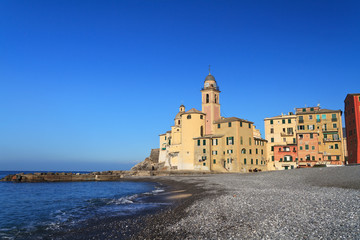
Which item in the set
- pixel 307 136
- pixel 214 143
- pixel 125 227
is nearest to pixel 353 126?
pixel 307 136

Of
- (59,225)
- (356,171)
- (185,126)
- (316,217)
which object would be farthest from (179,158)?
(316,217)

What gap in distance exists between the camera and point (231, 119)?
2564 inches

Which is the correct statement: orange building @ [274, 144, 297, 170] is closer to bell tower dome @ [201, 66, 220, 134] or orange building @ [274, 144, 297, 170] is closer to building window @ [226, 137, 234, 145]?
building window @ [226, 137, 234, 145]

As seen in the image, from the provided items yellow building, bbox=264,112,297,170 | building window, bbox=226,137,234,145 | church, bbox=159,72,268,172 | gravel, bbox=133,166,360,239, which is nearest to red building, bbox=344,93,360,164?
yellow building, bbox=264,112,297,170

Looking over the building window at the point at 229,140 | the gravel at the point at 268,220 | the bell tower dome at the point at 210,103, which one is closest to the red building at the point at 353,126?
the building window at the point at 229,140

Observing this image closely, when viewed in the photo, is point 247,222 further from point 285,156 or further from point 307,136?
point 307,136

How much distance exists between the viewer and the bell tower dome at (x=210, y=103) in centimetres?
7075

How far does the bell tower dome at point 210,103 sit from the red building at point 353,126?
29454 mm

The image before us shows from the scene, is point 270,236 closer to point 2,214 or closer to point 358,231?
point 358,231

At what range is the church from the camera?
63.0m

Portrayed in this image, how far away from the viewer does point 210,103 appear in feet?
235

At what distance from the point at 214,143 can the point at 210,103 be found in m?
11.4

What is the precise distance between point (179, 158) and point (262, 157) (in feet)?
69.1

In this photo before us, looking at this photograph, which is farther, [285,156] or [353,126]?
[285,156]
